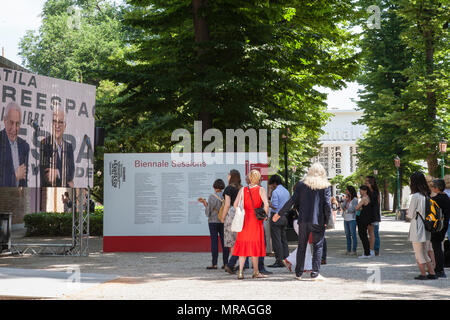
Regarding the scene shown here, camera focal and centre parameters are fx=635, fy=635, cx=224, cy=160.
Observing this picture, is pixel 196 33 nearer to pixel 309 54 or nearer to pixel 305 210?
pixel 309 54

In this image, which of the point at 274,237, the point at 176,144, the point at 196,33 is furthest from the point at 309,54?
the point at 274,237

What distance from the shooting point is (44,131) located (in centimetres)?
1513

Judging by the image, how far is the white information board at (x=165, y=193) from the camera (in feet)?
55.5

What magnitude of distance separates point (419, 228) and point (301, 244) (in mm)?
2010

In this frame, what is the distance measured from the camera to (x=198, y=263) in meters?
14.1

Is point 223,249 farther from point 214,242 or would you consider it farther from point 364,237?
point 364,237

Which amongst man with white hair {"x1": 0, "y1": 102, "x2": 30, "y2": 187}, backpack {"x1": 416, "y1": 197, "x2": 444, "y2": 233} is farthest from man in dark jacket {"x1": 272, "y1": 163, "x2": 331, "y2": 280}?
man with white hair {"x1": 0, "y1": 102, "x2": 30, "y2": 187}

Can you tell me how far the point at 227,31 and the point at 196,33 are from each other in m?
1.06

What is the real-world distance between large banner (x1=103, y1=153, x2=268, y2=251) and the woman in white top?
6304mm

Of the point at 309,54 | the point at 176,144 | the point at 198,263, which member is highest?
the point at 309,54

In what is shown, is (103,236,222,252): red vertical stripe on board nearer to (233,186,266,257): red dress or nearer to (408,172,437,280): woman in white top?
(233,186,266,257): red dress

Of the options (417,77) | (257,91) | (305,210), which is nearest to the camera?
(305,210)

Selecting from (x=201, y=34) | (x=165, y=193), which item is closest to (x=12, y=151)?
(x=165, y=193)

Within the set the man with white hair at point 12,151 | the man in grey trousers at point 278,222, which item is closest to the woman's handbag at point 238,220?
the man in grey trousers at point 278,222
